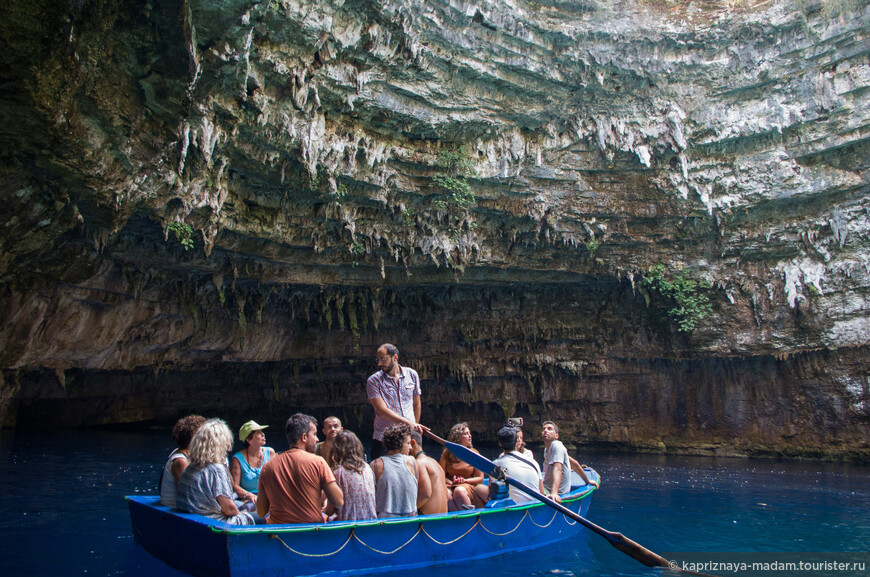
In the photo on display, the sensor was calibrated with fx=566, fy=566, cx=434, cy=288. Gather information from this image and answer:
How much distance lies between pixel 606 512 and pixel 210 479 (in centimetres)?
776

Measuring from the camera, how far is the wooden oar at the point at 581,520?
6.82 m

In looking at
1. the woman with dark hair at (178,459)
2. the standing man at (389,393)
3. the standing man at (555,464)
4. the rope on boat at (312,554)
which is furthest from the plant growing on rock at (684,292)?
the woman with dark hair at (178,459)

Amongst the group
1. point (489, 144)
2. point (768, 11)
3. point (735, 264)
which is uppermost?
point (768, 11)

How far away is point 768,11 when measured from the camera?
16.4 m

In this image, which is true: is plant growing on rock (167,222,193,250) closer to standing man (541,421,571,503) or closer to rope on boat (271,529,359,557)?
rope on boat (271,529,359,557)

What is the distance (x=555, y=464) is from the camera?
8453 mm

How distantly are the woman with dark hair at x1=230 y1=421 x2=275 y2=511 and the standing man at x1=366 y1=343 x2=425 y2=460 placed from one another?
57.6 inches

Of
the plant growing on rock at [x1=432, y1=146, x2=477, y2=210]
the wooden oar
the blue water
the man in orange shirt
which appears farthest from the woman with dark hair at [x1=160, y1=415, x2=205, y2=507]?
the plant growing on rock at [x1=432, y1=146, x2=477, y2=210]

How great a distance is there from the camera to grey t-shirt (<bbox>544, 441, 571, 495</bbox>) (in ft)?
28.3

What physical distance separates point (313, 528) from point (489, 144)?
12581 mm

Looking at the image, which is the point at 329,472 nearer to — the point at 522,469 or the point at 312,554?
the point at 312,554

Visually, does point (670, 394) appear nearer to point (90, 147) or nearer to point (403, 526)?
point (403, 526)

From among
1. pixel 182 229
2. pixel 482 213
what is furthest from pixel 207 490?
pixel 482 213

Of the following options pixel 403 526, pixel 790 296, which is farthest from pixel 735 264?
pixel 403 526
